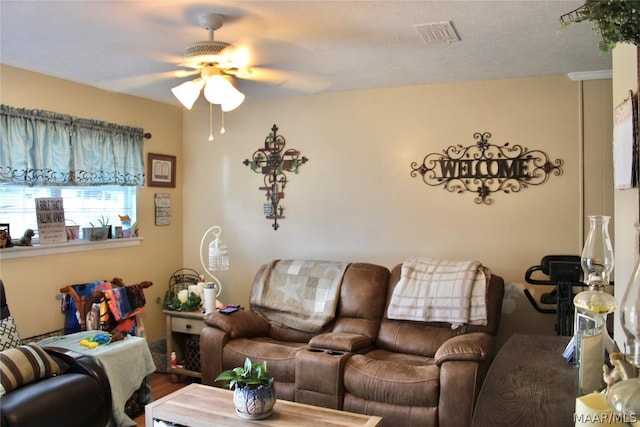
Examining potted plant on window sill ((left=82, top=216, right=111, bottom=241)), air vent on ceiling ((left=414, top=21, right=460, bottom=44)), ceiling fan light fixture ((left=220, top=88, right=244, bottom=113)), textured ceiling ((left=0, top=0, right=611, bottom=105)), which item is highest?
textured ceiling ((left=0, top=0, right=611, bottom=105))

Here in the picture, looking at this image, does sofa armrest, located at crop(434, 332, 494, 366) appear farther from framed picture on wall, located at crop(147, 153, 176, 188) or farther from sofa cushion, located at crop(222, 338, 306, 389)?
framed picture on wall, located at crop(147, 153, 176, 188)

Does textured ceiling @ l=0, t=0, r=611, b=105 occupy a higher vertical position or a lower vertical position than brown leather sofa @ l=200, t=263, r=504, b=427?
higher

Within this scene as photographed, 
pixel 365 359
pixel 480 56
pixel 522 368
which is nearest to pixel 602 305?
pixel 522 368

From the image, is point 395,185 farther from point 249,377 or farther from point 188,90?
point 249,377

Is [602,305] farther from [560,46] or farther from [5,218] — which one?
[5,218]

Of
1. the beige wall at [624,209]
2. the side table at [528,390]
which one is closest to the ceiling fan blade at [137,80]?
the beige wall at [624,209]

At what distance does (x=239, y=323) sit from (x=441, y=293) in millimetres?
1489

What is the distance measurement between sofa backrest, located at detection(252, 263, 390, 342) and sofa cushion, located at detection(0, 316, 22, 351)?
1773 mm

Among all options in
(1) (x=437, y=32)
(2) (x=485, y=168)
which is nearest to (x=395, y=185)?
(2) (x=485, y=168)

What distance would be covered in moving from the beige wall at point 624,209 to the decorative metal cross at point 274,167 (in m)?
2.95

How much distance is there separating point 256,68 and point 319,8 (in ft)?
3.84

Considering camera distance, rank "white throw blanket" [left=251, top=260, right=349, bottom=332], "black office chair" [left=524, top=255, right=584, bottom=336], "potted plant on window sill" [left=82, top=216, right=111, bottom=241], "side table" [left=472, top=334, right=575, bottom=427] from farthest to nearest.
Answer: "potted plant on window sill" [left=82, top=216, right=111, bottom=241] < "white throw blanket" [left=251, top=260, right=349, bottom=332] < "black office chair" [left=524, top=255, right=584, bottom=336] < "side table" [left=472, top=334, right=575, bottom=427]

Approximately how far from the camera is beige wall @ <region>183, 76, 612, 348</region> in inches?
147

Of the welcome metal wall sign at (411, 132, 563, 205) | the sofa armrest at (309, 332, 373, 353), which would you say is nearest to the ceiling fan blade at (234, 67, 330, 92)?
the welcome metal wall sign at (411, 132, 563, 205)
